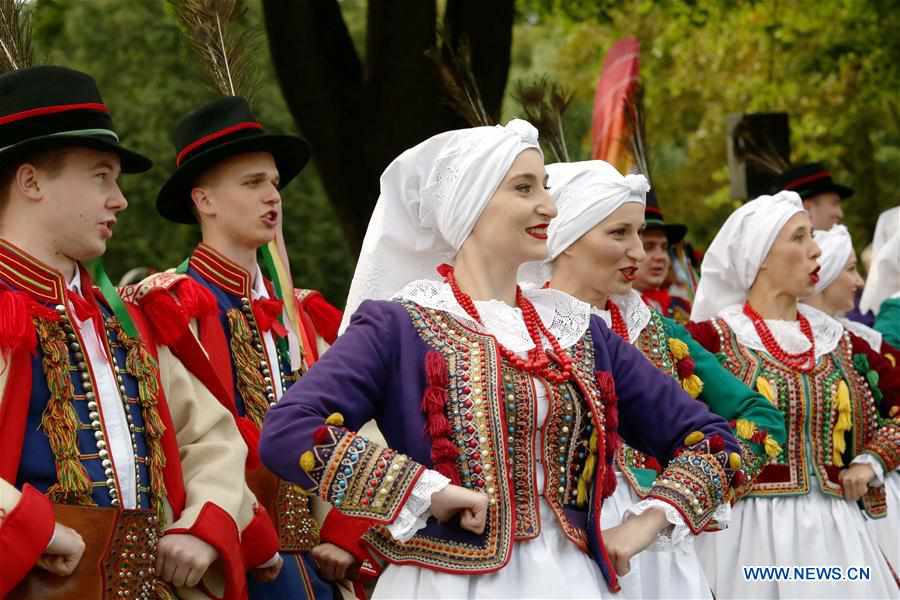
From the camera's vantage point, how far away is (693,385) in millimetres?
5582

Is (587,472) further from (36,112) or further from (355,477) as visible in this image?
(36,112)

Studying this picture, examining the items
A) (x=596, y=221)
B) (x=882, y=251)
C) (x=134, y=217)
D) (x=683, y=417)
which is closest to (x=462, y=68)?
(x=596, y=221)

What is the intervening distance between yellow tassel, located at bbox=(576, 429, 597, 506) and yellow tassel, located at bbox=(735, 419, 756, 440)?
0.87m

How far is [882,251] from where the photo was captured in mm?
9062

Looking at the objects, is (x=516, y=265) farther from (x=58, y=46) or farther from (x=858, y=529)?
(x=58, y=46)

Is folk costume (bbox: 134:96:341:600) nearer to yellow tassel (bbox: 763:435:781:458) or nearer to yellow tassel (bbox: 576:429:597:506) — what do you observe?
yellow tassel (bbox: 576:429:597:506)

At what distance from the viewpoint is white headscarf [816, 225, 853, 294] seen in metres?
7.52

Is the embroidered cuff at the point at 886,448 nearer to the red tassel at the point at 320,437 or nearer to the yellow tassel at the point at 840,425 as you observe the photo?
the yellow tassel at the point at 840,425

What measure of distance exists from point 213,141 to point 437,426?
7.62 feet

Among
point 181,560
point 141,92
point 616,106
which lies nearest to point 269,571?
point 181,560

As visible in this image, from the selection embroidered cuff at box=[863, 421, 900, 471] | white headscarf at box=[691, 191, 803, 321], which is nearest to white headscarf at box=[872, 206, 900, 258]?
white headscarf at box=[691, 191, 803, 321]

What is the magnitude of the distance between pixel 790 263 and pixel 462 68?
5.36 feet

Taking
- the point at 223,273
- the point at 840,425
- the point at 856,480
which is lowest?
the point at 856,480

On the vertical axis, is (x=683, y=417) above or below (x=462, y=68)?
below
